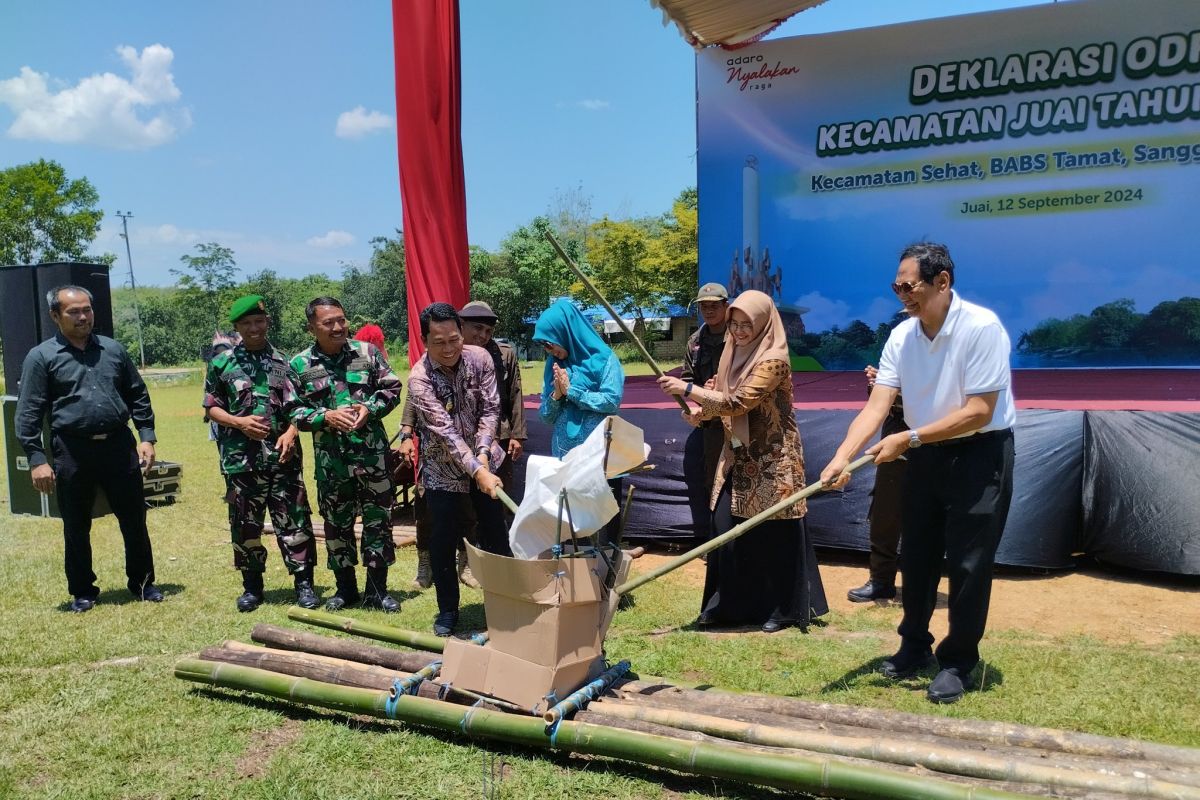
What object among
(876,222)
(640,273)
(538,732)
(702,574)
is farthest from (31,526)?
(640,273)

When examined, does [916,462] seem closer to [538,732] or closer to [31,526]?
[538,732]

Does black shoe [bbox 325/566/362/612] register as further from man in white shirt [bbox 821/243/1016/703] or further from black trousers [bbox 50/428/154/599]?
man in white shirt [bbox 821/243/1016/703]

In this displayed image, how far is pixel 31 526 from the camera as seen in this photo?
743 cm

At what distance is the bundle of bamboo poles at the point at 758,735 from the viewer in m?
2.36

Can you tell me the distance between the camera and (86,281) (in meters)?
7.23

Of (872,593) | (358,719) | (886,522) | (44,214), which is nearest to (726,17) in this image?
(886,522)

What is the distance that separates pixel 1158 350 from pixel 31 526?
13.0 m

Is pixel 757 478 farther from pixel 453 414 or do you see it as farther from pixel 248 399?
pixel 248 399

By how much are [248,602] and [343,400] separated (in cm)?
129

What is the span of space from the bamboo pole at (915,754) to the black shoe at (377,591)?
7.12 ft

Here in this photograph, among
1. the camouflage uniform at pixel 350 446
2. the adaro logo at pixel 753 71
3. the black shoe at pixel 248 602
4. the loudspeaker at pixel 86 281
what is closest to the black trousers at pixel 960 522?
the camouflage uniform at pixel 350 446

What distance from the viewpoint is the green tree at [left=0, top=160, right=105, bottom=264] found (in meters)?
34.3

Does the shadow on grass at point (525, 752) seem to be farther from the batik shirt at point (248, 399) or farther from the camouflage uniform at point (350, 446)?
the batik shirt at point (248, 399)

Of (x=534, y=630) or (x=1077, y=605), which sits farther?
(x=1077, y=605)
